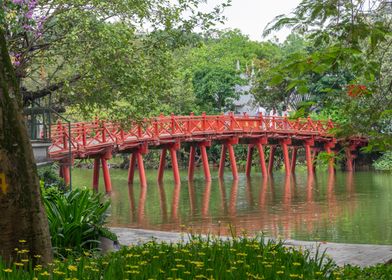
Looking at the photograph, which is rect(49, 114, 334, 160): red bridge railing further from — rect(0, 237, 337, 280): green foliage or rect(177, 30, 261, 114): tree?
rect(0, 237, 337, 280): green foliage

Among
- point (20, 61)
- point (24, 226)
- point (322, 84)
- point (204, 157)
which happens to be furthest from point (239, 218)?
point (322, 84)

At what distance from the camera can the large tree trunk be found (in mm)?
5965

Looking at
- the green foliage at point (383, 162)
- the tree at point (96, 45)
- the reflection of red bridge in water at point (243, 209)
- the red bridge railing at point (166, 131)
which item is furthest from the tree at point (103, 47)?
the green foliage at point (383, 162)

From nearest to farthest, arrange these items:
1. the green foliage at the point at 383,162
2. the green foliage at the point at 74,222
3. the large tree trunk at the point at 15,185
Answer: the large tree trunk at the point at 15,185, the green foliage at the point at 74,222, the green foliage at the point at 383,162

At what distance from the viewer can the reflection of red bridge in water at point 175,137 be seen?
93.8ft

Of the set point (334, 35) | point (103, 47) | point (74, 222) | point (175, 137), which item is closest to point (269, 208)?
point (103, 47)

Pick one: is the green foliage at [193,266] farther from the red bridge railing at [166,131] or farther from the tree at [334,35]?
the red bridge railing at [166,131]

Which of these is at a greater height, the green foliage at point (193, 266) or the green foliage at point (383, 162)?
the green foliage at point (383, 162)

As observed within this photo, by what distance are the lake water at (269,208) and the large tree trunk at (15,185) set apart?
4.74 metres

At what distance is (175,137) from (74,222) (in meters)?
25.2

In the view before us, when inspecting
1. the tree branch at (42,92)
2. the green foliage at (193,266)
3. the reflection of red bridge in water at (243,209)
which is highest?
the tree branch at (42,92)

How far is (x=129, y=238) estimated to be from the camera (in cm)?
1162

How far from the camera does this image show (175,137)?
3381 centimetres

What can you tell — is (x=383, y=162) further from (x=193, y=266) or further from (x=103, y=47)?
(x=193, y=266)
